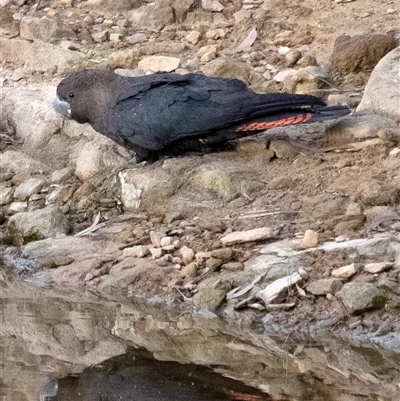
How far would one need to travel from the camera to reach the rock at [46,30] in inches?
330

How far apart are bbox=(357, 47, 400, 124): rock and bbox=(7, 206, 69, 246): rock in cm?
211

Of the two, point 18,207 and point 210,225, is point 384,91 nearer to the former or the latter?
point 210,225

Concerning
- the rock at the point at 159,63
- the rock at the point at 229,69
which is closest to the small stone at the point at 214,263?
Result: the rock at the point at 229,69

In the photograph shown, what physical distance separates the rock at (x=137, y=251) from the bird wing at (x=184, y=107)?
0.80 meters

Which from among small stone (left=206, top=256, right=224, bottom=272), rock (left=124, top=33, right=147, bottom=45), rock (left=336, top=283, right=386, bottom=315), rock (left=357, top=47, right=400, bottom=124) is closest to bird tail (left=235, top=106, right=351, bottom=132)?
rock (left=357, top=47, right=400, bottom=124)

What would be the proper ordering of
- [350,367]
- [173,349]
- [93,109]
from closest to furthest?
[350,367]
[173,349]
[93,109]

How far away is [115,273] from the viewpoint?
5438 millimetres

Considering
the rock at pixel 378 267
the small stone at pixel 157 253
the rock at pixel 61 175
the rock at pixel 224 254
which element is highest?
the rock at pixel 378 267

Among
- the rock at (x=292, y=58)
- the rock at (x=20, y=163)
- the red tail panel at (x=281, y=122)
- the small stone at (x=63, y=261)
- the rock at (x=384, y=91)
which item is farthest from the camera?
the rock at (x=292, y=58)

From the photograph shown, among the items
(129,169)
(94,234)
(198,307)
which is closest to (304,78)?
(129,169)

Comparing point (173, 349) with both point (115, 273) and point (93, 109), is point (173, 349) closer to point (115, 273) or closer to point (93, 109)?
point (115, 273)

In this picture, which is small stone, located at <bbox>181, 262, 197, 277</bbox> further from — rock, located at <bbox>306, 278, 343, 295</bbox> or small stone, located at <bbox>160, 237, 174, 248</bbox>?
rock, located at <bbox>306, 278, 343, 295</bbox>

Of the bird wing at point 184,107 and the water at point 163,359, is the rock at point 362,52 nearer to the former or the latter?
the bird wing at point 184,107

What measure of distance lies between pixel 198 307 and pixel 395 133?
75.2 inches
